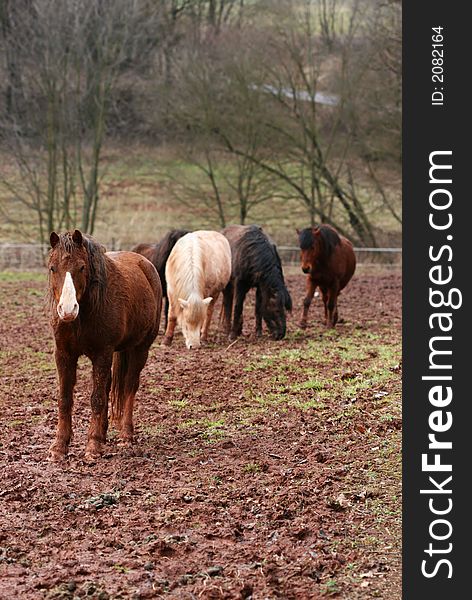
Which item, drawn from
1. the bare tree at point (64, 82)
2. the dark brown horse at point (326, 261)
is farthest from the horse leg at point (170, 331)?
the bare tree at point (64, 82)

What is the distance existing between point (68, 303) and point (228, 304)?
7.84 meters

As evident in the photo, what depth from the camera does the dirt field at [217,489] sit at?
4.73m

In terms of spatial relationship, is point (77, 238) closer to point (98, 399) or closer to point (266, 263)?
point (98, 399)

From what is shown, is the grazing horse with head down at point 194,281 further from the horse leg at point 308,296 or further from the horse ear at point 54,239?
the horse ear at point 54,239

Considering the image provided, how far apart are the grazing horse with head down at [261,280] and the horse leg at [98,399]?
6477 millimetres

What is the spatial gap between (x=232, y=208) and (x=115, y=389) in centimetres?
2332

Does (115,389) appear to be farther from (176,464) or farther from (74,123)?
(74,123)

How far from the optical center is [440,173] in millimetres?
4488

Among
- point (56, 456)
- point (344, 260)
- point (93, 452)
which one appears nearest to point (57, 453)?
point (56, 456)

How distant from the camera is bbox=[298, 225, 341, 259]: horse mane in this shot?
45.0 feet

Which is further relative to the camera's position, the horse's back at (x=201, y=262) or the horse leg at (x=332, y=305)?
the horse leg at (x=332, y=305)

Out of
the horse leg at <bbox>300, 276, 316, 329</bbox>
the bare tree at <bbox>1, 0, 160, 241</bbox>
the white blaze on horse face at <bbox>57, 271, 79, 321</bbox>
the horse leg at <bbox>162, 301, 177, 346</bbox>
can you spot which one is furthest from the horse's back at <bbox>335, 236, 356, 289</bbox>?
the bare tree at <bbox>1, 0, 160, 241</bbox>

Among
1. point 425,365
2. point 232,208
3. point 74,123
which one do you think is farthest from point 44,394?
point 232,208

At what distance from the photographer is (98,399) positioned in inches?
279
